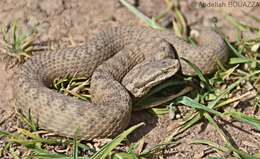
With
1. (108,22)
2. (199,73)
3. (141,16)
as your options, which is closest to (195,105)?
(199,73)

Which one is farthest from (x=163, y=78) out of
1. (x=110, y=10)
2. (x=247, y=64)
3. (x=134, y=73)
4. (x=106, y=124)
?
(x=110, y=10)

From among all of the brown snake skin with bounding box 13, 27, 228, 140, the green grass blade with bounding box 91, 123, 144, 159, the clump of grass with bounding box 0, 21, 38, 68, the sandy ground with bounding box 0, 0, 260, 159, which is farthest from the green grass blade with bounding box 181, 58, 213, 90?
the clump of grass with bounding box 0, 21, 38, 68

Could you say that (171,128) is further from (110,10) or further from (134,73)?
(110,10)

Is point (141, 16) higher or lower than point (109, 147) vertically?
higher

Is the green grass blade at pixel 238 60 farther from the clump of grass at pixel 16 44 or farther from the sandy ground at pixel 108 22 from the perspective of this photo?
the clump of grass at pixel 16 44

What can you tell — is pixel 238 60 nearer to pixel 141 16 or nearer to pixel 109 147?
pixel 141 16
